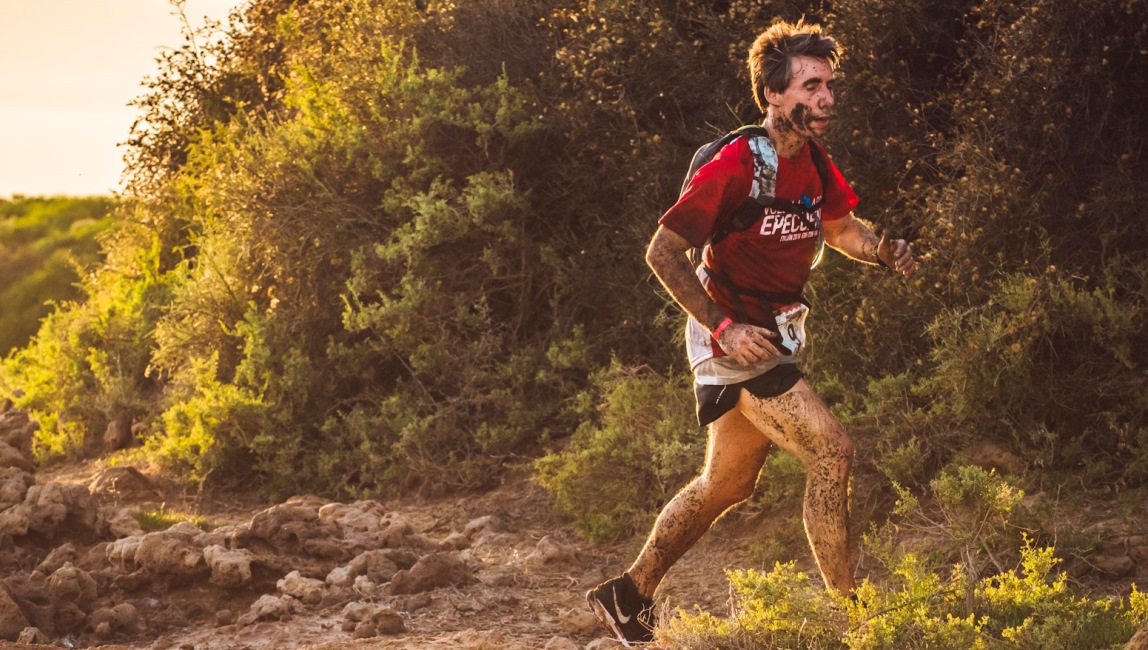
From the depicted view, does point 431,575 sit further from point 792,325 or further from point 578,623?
point 792,325

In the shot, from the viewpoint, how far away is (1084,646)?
14.9 feet

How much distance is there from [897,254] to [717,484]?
1.08 m

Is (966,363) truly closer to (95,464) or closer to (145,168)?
(95,464)

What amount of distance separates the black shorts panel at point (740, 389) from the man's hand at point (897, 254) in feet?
1.77

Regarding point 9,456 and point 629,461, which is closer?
point 629,461

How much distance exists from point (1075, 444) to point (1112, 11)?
234cm

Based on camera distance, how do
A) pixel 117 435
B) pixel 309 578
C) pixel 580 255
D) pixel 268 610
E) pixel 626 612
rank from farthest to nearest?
pixel 117 435, pixel 580 255, pixel 309 578, pixel 268 610, pixel 626 612

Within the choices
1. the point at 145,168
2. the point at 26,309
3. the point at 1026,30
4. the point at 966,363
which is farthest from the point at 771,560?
the point at 26,309

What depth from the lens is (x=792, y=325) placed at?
15.8ft

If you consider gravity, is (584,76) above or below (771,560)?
above

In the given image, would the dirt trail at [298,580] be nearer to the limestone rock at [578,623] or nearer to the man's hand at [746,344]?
the limestone rock at [578,623]

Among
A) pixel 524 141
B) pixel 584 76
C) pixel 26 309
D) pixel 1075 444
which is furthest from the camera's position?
pixel 26 309

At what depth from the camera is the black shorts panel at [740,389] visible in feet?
15.3

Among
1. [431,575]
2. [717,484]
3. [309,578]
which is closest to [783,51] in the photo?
[717,484]
